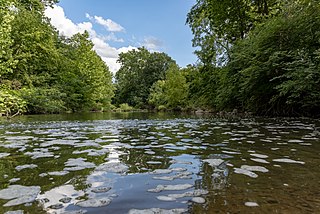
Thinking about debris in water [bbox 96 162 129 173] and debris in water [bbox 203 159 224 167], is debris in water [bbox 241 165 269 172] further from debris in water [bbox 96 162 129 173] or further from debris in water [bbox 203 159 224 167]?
debris in water [bbox 96 162 129 173]

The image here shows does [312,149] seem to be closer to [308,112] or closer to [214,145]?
[214,145]

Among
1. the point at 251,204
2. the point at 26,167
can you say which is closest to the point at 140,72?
the point at 26,167

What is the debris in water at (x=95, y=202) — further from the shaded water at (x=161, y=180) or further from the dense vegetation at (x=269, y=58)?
the dense vegetation at (x=269, y=58)

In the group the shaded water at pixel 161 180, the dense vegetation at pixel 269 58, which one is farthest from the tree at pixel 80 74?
the shaded water at pixel 161 180

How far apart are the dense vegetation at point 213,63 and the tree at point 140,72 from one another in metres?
11.9

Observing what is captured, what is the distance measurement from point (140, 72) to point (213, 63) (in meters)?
37.2

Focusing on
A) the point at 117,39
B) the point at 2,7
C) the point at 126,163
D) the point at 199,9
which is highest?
the point at 117,39

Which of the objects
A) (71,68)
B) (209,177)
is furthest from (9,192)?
(71,68)

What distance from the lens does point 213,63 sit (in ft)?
65.7

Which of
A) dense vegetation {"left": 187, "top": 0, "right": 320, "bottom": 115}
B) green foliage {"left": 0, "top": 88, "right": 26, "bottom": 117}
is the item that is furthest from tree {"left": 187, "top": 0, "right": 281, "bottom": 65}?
green foliage {"left": 0, "top": 88, "right": 26, "bottom": 117}

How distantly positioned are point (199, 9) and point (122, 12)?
6.55 m

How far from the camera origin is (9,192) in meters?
1.99

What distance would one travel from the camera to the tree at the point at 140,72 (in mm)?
54719

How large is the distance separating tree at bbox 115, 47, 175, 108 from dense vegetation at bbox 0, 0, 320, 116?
11.9m
